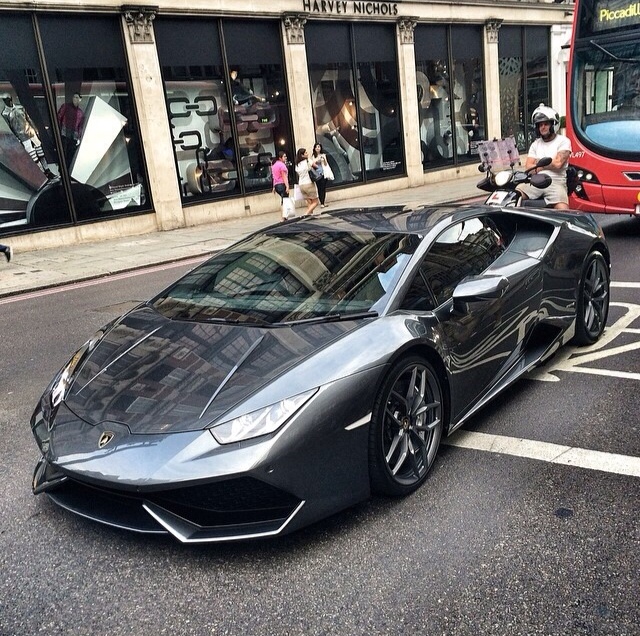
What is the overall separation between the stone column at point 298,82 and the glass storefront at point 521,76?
10482mm

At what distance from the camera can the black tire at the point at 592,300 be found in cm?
499

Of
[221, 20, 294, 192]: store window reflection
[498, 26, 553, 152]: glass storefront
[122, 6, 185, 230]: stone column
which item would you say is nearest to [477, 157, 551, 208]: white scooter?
[122, 6, 185, 230]: stone column

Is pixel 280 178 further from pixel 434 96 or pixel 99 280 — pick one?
pixel 434 96

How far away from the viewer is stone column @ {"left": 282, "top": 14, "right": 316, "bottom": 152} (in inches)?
732

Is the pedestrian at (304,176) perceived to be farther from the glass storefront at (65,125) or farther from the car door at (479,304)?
the car door at (479,304)

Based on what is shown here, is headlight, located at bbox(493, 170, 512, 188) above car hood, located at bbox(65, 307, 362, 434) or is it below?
above

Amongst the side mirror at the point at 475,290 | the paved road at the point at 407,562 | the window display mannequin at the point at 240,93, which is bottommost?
the paved road at the point at 407,562

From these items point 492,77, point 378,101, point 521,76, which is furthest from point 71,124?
point 521,76

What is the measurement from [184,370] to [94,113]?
14190 millimetres

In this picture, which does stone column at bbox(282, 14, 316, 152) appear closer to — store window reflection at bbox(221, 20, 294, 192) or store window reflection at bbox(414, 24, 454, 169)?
store window reflection at bbox(221, 20, 294, 192)

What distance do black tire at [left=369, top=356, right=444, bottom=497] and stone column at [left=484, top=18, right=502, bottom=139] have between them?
24.4m

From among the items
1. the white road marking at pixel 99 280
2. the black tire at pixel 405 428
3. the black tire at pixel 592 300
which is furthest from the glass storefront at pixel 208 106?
the black tire at pixel 405 428

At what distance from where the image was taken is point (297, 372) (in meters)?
2.83

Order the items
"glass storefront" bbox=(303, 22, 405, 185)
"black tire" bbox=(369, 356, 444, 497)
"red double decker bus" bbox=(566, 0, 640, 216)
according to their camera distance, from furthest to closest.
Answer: "glass storefront" bbox=(303, 22, 405, 185) → "red double decker bus" bbox=(566, 0, 640, 216) → "black tire" bbox=(369, 356, 444, 497)
